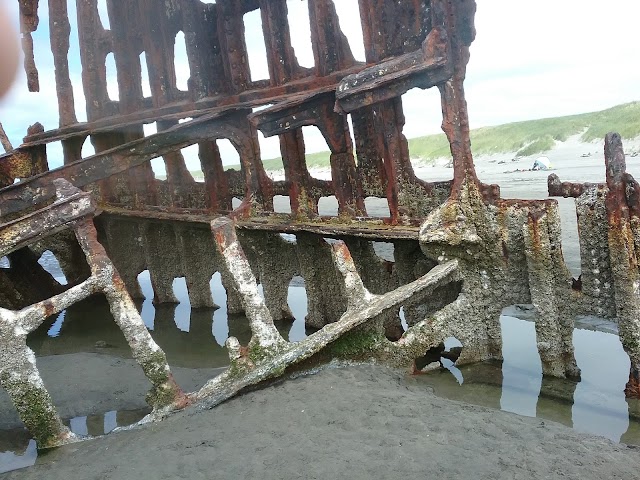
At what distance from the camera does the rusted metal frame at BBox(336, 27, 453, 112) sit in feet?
14.0

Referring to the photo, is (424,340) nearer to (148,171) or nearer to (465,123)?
(465,123)

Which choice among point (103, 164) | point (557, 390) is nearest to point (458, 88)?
point (557, 390)

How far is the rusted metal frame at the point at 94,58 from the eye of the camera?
27.5 ft

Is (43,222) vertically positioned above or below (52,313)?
above

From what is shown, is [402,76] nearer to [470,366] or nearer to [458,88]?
[458,88]

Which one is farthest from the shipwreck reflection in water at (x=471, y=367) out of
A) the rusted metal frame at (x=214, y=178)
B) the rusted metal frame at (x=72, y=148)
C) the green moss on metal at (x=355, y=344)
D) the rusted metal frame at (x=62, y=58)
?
the rusted metal frame at (x=62, y=58)

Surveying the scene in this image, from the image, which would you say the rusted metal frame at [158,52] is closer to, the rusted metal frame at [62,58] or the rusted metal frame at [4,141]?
the rusted metal frame at [62,58]

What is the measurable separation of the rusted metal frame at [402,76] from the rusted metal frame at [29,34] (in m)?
6.29

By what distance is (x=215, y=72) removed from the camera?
6953mm

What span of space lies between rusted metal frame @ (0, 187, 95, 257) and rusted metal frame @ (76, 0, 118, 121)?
→ 4.82 metres

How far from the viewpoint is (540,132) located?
164ft

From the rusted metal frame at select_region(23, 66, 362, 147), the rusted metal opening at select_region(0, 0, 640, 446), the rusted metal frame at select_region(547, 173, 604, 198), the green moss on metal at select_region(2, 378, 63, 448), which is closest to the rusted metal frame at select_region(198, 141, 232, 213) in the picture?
the rusted metal opening at select_region(0, 0, 640, 446)

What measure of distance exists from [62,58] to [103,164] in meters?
4.52

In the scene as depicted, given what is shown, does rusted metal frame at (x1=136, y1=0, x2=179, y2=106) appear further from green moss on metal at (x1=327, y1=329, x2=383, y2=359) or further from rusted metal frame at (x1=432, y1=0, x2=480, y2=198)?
green moss on metal at (x1=327, y1=329, x2=383, y2=359)
